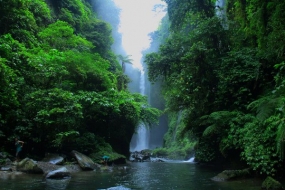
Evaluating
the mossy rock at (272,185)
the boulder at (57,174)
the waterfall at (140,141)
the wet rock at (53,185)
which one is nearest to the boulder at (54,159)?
the boulder at (57,174)

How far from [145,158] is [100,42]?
12264 millimetres

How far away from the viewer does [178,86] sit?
50.7 ft

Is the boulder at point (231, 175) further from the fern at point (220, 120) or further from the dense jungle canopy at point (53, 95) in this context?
the dense jungle canopy at point (53, 95)

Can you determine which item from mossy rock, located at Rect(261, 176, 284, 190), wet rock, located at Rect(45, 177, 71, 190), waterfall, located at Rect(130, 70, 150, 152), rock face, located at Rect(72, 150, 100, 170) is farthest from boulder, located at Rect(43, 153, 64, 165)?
waterfall, located at Rect(130, 70, 150, 152)

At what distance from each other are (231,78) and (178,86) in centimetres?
364

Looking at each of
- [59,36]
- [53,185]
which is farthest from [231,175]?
[59,36]

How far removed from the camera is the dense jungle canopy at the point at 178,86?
9508 millimetres

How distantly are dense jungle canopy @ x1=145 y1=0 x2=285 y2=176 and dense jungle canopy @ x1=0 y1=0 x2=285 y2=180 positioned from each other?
0.16ft

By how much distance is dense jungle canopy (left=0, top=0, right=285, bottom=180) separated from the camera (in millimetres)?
9508

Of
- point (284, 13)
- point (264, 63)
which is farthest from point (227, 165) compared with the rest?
point (284, 13)

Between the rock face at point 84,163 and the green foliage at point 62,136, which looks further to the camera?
the rock face at point 84,163

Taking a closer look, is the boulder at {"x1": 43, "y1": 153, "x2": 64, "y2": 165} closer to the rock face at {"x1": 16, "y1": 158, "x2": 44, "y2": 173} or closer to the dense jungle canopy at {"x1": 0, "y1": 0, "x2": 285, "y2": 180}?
the dense jungle canopy at {"x1": 0, "y1": 0, "x2": 285, "y2": 180}

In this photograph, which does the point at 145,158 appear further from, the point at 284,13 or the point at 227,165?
the point at 284,13

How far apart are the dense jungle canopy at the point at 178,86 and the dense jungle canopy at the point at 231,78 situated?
48 millimetres
